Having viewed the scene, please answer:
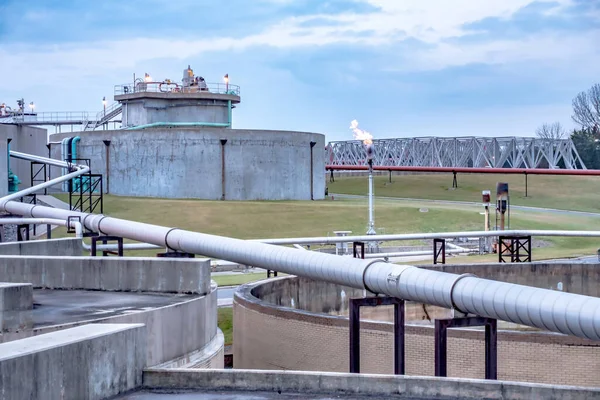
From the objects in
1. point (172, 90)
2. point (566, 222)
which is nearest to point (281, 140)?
point (172, 90)

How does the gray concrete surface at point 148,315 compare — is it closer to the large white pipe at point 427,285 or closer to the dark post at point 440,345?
the large white pipe at point 427,285

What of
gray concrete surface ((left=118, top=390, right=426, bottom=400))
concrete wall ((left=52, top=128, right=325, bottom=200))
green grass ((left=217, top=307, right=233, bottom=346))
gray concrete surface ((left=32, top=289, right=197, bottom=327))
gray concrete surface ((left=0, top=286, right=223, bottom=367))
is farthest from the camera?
concrete wall ((left=52, top=128, right=325, bottom=200))

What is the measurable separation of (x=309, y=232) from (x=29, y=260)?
24.5 metres

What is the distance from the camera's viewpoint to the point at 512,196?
71.4m

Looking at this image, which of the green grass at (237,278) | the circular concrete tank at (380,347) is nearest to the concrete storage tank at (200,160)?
the green grass at (237,278)

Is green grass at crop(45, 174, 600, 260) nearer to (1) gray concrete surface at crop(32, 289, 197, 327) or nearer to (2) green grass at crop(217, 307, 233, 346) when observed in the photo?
(2) green grass at crop(217, 307, 233, 346)

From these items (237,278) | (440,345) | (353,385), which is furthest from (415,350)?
(237,278)

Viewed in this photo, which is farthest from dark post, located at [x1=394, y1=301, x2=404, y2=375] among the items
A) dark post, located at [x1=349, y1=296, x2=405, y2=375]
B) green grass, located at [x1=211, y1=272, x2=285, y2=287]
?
green grass, located at [x1=211, y1=272, x2=285, y2=287]

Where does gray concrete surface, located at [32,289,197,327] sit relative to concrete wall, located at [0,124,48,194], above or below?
below

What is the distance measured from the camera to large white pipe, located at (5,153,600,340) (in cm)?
1188

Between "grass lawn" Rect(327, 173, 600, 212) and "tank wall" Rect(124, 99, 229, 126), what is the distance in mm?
22713

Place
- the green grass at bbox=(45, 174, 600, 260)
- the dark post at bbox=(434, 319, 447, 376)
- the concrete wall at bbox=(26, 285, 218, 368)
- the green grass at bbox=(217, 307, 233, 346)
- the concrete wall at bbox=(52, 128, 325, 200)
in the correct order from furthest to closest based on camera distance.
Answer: the concrete wall at bbox=(52, 128, 325, 200) < the green grass at bbox=(45, 174, 600, 260) < the green grass at bbox=(217, 307, 233, 346) < the concrete wall at bbox=(26, 285, 218, 368) < the dark post at bbox=(434, 319, 447, 376)

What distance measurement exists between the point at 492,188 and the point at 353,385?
66.5m

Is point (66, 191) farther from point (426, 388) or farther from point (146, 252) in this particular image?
point (426, 388)
